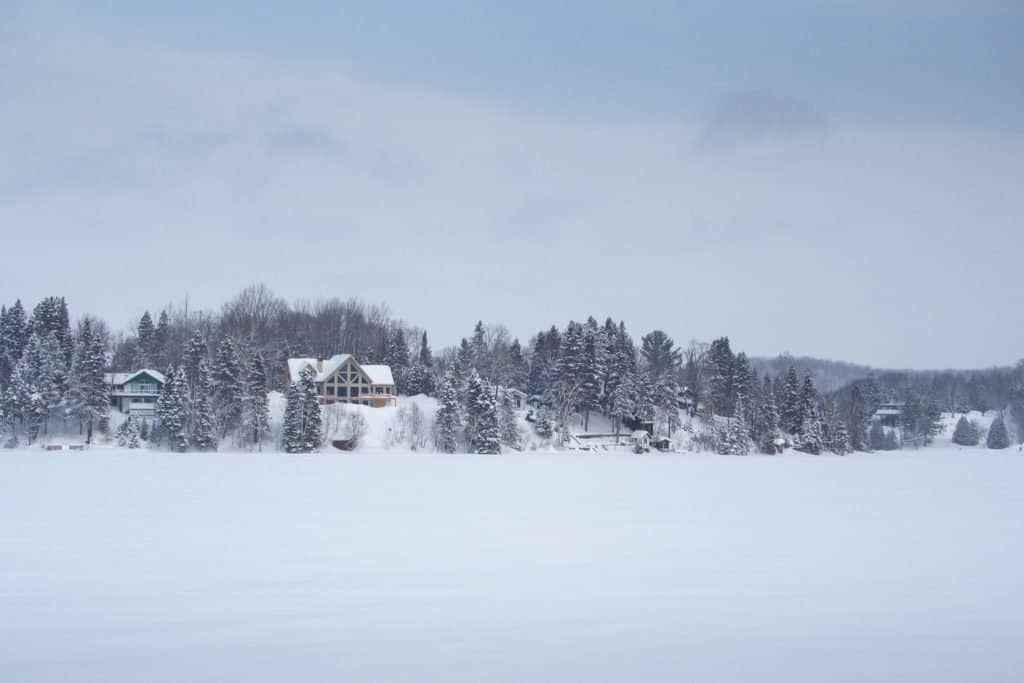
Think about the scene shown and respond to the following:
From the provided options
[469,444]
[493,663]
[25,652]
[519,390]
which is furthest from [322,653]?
[519,390]

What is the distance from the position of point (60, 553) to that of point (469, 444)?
146 feet

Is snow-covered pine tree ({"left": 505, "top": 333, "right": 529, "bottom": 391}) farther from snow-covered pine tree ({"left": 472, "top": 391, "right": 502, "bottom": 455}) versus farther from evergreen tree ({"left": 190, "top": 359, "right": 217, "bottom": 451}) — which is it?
evergreen tree ({"left": 190, "top": 359, "right": 217, "bottom": 451})

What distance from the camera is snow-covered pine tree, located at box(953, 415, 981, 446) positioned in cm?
8712

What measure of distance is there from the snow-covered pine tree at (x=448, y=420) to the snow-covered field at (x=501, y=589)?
1272 inches

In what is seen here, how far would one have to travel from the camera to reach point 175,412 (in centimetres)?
5306

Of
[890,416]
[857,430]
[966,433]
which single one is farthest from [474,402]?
[890,416]

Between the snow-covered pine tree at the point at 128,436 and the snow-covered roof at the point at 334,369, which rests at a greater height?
the snow-covered roof at the point at 334,369

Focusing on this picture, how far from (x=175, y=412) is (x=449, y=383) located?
17.7m

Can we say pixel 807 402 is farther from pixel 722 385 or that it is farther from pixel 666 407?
pixel 666 407

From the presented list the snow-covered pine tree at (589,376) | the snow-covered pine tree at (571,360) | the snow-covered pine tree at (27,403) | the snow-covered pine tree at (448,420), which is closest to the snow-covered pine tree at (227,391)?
the snow-covered pine tree at (27,403)

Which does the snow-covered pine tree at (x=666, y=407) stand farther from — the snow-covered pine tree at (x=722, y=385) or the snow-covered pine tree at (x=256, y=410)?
the snow-covered pine tree at (x=256, y=410)

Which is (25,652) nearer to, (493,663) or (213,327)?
(493,663)

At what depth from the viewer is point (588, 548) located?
1538cm

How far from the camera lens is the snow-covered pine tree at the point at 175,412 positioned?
173ft
